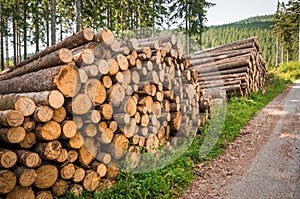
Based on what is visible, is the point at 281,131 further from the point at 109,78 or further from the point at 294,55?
the point at 294,55

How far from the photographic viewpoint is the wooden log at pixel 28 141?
3344 mm

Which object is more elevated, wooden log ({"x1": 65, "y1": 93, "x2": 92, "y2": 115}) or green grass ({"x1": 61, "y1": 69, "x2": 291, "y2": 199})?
wooden log ({"x1": 65, "y1": 93, "x2": 92, "y2": 115})

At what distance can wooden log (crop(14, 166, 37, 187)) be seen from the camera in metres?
3.16

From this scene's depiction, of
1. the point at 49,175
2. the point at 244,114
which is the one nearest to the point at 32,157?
the point at 49,175

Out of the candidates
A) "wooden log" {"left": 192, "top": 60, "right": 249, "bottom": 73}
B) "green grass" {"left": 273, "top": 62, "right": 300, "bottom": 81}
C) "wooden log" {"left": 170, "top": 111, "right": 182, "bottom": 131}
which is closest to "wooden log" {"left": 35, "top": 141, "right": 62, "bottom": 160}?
"wooden log" {"left": 170, "top": 111, "right": 182, "bottom": 131}

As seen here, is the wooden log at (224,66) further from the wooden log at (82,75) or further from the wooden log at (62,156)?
the wooden log at (62,156)

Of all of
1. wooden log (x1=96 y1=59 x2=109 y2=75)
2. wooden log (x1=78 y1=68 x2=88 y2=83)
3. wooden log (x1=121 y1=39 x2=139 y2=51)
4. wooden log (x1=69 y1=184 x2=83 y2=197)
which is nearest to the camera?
wooden log (x1=69 y1=184 x2=83 y2=197)

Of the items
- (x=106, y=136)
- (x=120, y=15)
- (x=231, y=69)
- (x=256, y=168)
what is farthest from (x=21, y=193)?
(x=120, y=15)

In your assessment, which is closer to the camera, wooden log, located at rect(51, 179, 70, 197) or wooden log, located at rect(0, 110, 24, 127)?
wooden log, located at rect(0, 110, 24, 127)

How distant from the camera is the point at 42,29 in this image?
27.9 m

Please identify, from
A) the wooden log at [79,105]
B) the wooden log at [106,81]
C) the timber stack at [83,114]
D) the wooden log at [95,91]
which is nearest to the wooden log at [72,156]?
the timber stack at [83,114]

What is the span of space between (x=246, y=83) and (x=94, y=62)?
9325mm

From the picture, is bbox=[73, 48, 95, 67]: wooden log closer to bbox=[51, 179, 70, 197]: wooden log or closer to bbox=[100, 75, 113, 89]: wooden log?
bbox=[100, 75, 113, 89]: wooden log

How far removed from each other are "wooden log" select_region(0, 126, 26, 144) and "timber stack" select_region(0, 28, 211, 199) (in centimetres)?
1
